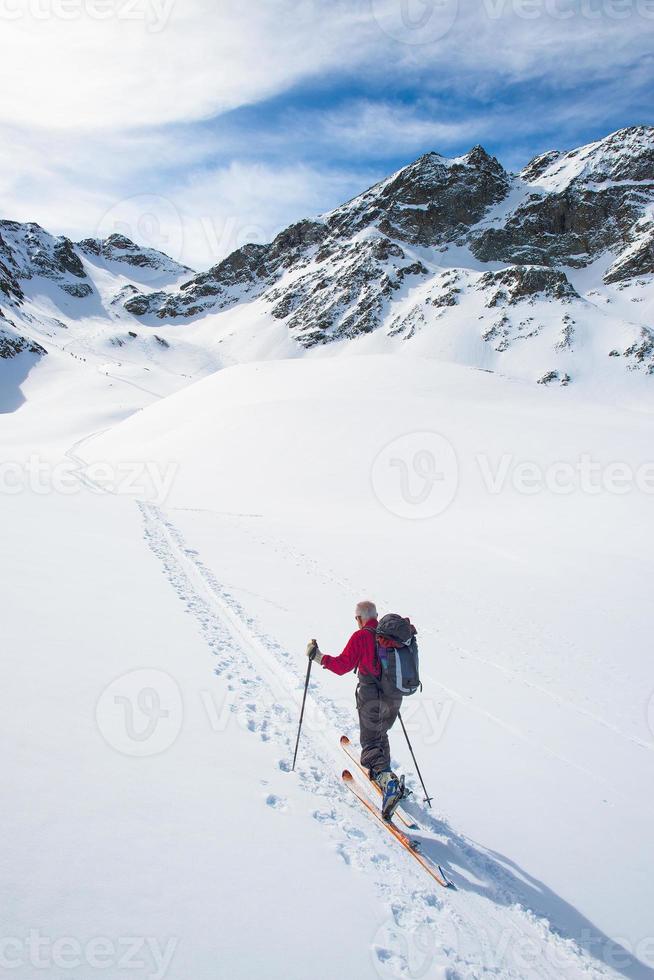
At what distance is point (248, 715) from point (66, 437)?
2271 inches

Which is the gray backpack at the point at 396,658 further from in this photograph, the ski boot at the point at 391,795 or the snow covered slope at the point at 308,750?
the snow covered slope at the point at 308,750

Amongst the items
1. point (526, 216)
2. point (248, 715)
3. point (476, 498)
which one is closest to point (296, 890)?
point (248, 715)

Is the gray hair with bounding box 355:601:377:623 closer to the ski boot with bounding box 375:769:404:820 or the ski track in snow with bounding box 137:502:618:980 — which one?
the ski boot with bounding box 375:769:404:820

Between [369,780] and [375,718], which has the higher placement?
Answer: [375,718]

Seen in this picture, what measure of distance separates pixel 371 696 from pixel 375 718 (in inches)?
9.1

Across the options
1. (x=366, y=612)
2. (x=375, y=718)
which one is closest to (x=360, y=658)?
(x=366, y=612)

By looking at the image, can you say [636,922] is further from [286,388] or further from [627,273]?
[627,273]

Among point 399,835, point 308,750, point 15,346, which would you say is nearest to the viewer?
point 399,835

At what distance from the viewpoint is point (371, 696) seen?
17.1 ft

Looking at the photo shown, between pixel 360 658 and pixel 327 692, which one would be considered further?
pixel 327 692

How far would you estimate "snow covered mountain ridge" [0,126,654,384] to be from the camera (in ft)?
299

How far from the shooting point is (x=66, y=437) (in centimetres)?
5581

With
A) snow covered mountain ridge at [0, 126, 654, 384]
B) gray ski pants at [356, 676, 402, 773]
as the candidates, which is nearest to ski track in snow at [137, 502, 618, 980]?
gray ski pants at [356, 676, 402, 773]

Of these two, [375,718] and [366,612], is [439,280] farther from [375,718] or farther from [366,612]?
[375,718]
